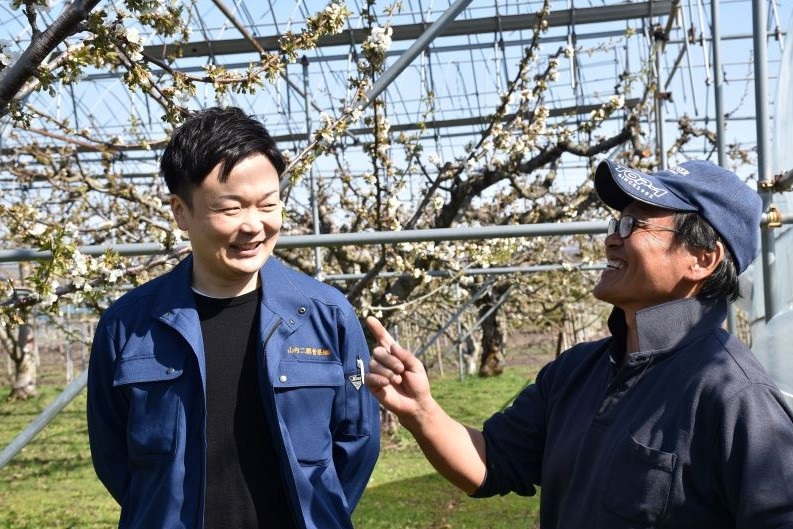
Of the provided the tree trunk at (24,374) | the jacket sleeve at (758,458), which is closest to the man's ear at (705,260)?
the jacket sleeve at (758,458)

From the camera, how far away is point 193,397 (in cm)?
196

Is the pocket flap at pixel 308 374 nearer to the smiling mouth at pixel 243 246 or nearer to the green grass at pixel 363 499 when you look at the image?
the smiling mouth at pixel 243 246

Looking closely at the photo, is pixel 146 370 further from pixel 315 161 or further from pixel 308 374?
pixel 315 161

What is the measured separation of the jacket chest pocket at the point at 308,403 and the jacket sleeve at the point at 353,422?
55mm

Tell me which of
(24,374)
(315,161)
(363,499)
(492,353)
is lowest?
(492,353)

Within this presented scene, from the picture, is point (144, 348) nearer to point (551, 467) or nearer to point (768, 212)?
point (551, 467)

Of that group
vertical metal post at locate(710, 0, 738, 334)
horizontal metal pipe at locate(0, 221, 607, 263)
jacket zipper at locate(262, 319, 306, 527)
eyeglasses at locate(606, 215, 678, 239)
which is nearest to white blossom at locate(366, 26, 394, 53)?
horizontal metal pipe at locate(0, 221, 607, 263)

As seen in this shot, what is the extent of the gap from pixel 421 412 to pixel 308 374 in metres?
0.30

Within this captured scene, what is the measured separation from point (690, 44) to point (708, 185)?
599cm

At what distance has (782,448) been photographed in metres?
1.45

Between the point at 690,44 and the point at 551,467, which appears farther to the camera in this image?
the point at 690,44

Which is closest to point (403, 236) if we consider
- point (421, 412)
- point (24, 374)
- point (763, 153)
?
point (763, 153)

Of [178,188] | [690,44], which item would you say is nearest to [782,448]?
[178,188]

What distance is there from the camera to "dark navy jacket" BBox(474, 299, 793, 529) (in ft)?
4.78
